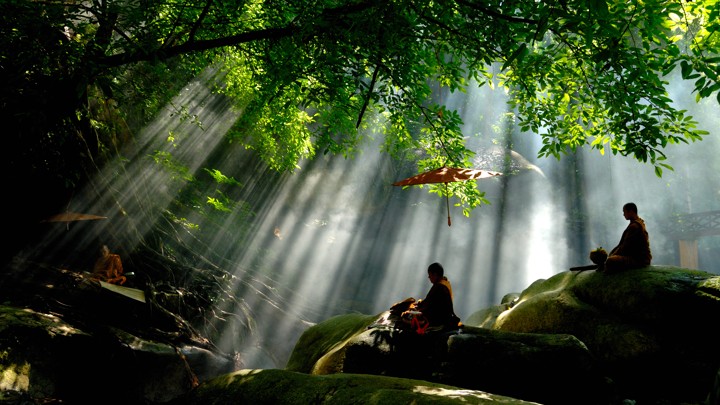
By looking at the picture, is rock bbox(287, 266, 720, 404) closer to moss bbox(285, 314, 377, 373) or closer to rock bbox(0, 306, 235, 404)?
moss bbox(285, 314, 377, 373)

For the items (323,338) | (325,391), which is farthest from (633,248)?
(323,338)

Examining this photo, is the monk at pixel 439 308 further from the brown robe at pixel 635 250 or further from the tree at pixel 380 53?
the brown robe at pixel 635 250

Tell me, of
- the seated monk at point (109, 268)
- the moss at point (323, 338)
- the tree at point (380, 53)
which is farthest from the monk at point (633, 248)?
the seated monk at point (109, 268)

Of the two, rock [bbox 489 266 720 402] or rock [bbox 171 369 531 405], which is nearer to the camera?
rock [bbox 171 369 531 405]

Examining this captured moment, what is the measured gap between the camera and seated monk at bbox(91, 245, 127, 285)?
9.21 m

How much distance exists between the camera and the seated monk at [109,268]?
921cm

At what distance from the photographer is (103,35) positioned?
17.5 feet

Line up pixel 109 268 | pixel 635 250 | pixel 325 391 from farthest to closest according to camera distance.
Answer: pixel 109 268, pixel 635 250, pixel 325 391

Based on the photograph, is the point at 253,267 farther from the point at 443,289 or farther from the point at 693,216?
the point at 693,216

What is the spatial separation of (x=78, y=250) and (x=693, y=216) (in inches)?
1389

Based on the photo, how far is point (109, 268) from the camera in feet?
30.8

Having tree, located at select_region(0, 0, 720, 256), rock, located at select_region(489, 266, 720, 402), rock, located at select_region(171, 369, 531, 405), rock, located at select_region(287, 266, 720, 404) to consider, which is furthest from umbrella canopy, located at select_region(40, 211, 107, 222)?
rock, located at select_region(489, 266, 720, 402)

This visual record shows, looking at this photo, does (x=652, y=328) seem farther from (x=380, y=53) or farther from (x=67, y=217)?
(x=67, y=217)

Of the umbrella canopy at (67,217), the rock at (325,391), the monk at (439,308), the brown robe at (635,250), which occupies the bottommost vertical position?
the rock at (325,391)
